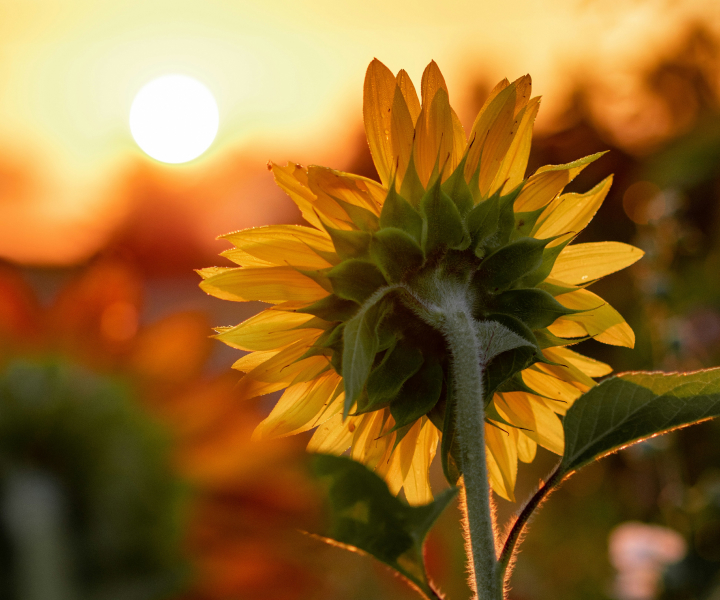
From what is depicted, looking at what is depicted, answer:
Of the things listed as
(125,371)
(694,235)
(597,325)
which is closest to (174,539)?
(125,371)

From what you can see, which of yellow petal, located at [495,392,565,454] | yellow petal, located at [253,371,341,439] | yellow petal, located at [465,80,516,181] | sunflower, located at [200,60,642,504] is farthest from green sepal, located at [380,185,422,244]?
yellow petal, located at [495,392,565,454]

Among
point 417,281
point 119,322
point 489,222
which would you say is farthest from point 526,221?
point 119,322

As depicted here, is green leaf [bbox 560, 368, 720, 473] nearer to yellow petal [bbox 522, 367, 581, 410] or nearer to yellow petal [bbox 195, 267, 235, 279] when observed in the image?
yellow petal [bbox 522, 367, 581, 410]

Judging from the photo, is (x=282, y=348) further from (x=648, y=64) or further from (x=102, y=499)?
(x=648, y=64)

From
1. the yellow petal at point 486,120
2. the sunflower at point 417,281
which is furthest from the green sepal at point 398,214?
the yellow petal at point 486,120

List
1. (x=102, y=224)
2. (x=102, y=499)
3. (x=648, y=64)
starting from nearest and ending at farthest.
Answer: (x=102, y=499) → (x=102, y=224) → (x=648, y=64)

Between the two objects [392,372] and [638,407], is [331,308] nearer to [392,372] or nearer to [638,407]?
[392,372]

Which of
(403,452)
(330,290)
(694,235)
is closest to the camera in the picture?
(330,290)
